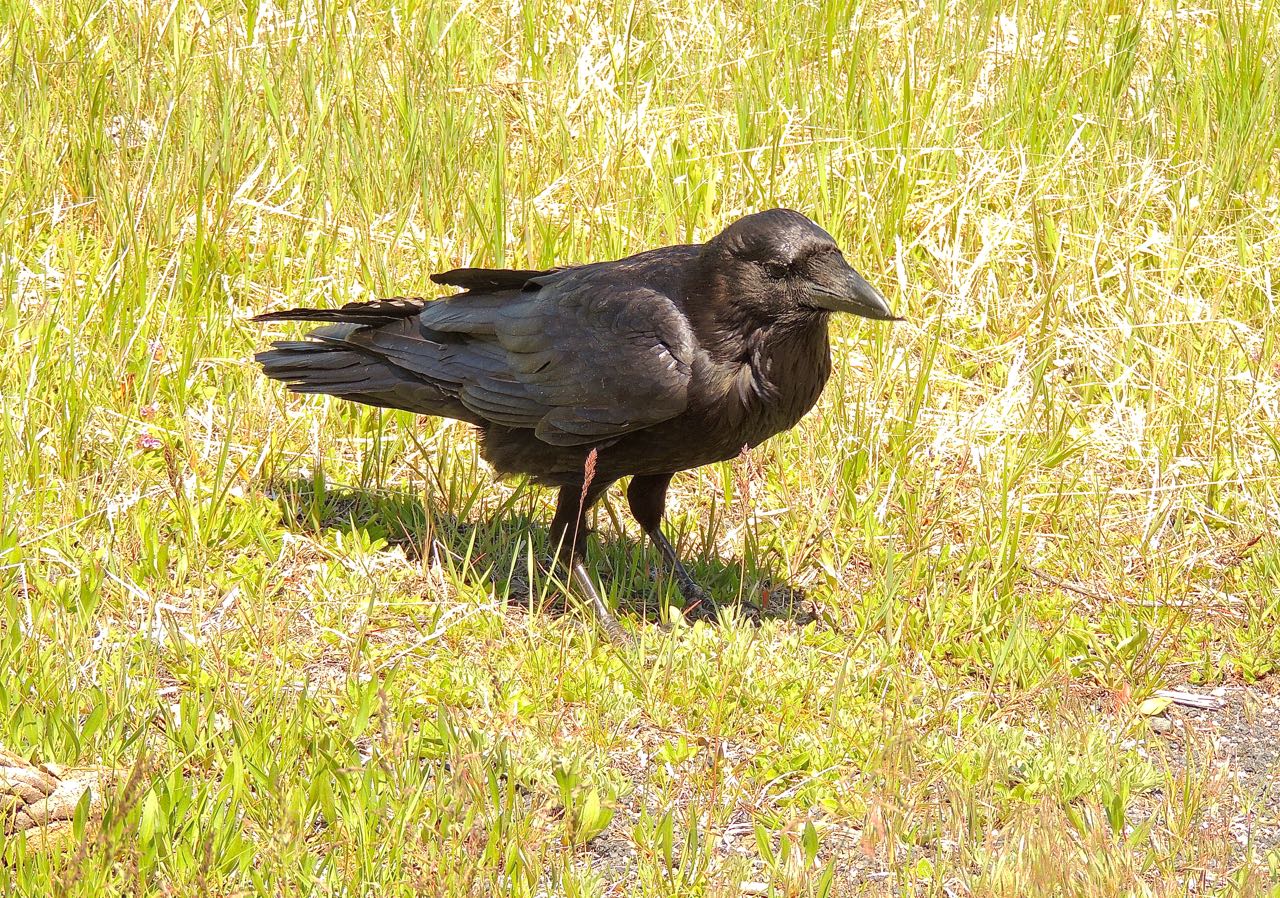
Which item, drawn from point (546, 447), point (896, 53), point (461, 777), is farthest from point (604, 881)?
point (896, 53)

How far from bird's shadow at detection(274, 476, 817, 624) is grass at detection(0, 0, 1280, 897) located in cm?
3

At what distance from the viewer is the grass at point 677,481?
320 centimetres

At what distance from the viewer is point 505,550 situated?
15.8 feet

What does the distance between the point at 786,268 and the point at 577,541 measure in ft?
3.69

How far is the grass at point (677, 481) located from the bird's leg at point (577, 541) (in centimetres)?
13

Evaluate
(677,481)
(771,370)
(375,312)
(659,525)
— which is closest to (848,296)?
(771,370)

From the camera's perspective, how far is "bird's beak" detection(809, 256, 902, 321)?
4004 millimetres

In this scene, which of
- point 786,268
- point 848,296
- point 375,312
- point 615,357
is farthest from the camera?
point 375,312

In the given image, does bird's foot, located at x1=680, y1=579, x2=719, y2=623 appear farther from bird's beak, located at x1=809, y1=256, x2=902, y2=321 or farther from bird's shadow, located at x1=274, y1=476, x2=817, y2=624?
bird's beak, located at x1=809, y1=256, x2=902, y2=321

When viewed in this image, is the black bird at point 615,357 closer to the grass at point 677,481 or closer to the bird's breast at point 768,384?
the bird's breast at point 768,384

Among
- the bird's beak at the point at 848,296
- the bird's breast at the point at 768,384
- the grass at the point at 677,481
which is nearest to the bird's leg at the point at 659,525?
the grass at the point at 677,481

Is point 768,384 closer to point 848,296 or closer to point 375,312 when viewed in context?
point 848,296

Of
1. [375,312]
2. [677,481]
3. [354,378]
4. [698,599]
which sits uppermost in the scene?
[375,312]

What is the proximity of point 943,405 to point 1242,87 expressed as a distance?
223 centimetres
